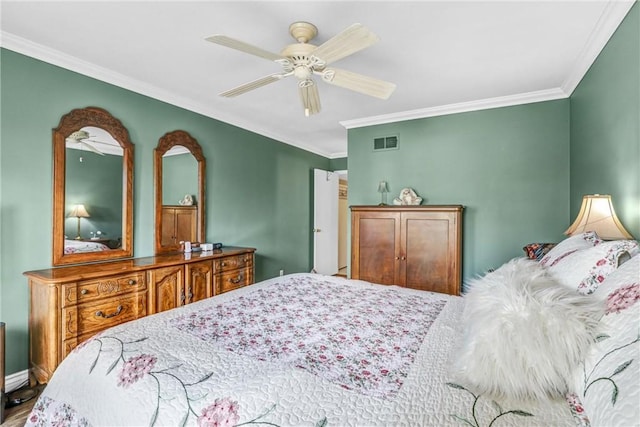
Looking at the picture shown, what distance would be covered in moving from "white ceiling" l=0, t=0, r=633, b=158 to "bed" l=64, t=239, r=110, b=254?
3.97 feet

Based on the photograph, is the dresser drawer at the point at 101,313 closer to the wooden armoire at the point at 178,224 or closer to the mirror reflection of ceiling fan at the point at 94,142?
the wooden armoire at the point at 178,224

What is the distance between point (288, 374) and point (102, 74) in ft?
9.79

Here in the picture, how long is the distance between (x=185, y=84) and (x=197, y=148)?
75 centimetres

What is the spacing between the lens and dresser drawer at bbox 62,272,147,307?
2012mm

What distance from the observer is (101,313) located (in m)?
2.18

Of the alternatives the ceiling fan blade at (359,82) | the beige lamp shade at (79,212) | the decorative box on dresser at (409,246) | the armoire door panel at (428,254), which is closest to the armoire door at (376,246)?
the decorative box on dresser at (409,246)

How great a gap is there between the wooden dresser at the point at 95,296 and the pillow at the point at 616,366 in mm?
2611

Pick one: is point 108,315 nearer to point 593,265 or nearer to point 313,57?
point 313,57

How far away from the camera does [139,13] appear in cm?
189

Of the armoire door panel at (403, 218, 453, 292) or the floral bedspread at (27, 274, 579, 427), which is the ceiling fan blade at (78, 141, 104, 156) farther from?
the armoire door panel at (403, 218, 453, 292)

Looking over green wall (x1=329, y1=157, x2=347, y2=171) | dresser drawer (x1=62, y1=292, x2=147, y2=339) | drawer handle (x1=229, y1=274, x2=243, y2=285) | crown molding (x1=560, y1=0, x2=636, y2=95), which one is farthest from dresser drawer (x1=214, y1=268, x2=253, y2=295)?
crown molding (x1=560, y1=0, x2=636, y2=95)

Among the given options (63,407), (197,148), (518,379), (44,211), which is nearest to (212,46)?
(197,148)

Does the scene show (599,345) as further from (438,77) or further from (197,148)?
(197,148)

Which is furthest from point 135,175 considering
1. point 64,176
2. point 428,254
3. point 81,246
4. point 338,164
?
point 338,164
